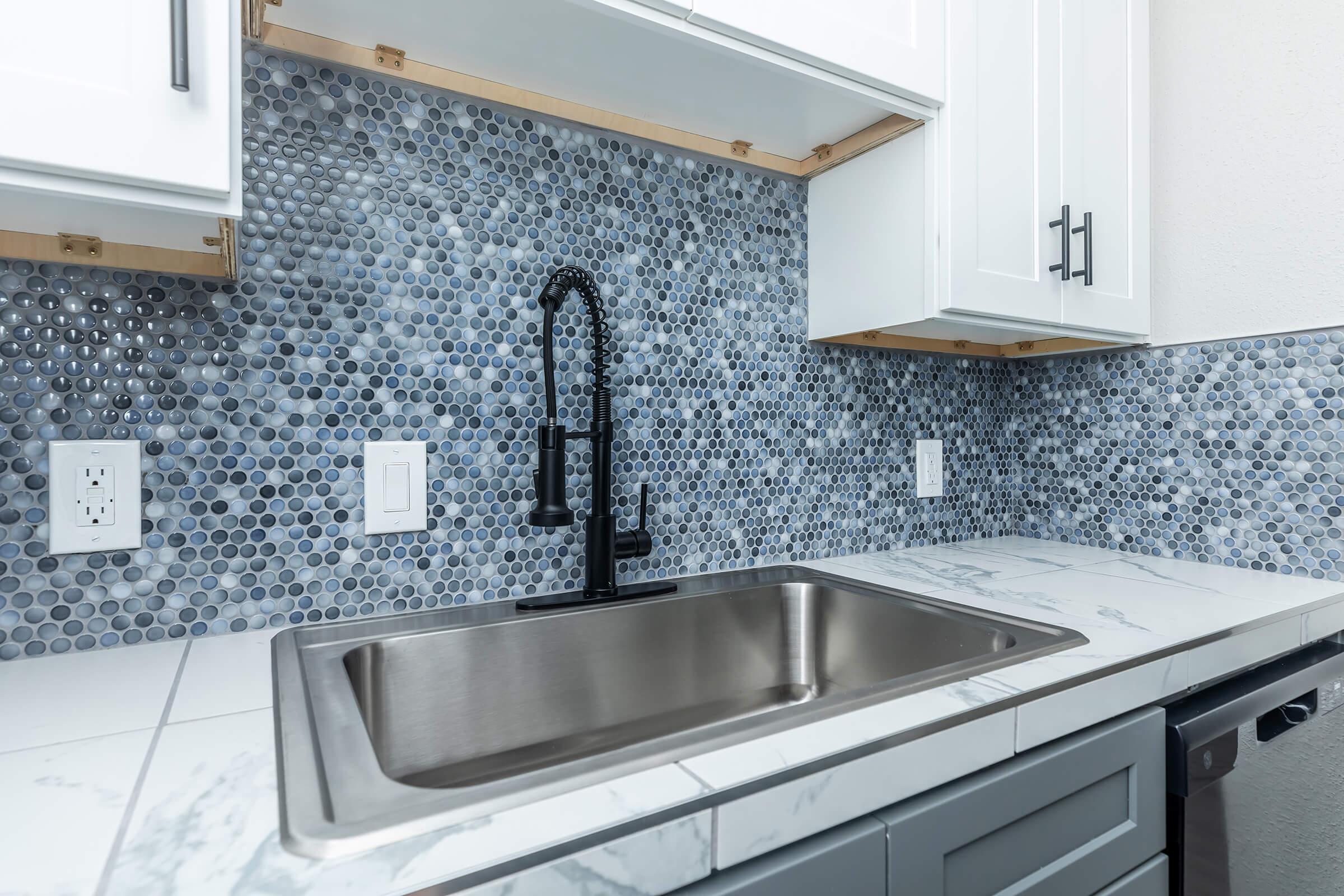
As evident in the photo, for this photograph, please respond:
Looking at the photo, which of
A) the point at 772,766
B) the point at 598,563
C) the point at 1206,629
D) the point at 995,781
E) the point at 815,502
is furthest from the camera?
the point at 815,502

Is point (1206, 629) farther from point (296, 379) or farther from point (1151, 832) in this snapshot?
point (296, 379)

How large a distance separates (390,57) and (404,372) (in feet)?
1.44

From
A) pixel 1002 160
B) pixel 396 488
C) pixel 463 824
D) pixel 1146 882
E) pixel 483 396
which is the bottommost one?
pixel 1146 882

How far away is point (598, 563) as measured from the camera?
41.6 inches

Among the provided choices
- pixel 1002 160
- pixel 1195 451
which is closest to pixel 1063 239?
pixel 1002 160

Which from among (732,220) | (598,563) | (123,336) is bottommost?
(598,563)

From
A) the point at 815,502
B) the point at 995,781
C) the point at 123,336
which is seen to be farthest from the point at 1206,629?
the point at 123,336

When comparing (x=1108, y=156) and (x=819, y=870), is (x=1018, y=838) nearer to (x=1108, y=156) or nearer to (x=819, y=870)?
(x=819, y=870)

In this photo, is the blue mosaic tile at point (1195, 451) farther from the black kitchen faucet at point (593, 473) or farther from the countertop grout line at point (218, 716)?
the countertop grout line at point (218, 716)

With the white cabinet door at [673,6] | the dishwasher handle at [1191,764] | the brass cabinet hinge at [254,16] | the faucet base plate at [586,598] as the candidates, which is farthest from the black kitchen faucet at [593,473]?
the dishwasher handle at [1191,764]

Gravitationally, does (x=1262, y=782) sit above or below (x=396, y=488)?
below

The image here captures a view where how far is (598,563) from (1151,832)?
0.79m

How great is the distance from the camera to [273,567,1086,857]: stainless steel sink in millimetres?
506

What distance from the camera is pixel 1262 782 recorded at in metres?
0.97
